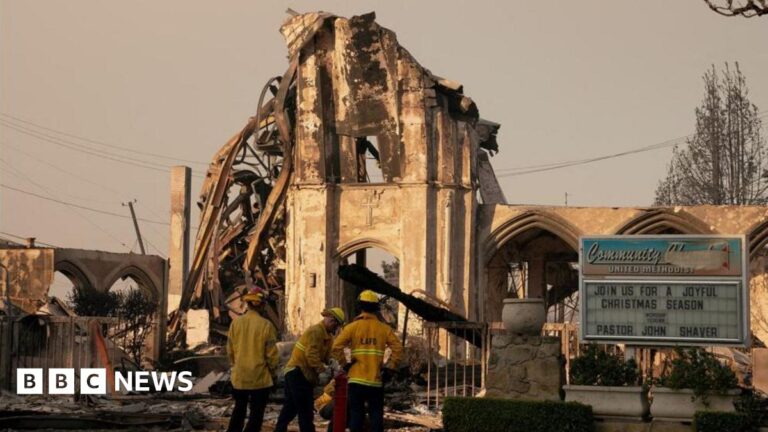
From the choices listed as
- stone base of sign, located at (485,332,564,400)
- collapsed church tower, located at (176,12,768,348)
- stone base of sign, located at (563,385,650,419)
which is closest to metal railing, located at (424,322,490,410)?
collapsed church tower, located at (176,12,768,348)

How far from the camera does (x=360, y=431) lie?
44.1 feet

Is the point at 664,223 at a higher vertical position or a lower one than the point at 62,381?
higher

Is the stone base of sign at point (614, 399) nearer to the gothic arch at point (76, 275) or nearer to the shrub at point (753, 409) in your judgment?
the shrub at point (753, 409)

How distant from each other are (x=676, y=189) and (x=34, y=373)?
37516 mm

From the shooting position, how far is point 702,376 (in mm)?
15000

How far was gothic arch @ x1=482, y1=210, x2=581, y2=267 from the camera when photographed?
35062 millimetres

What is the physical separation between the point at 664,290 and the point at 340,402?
4.51 metres

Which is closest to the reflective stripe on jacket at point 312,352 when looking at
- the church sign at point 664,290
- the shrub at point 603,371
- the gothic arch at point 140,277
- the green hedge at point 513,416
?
the green hedge at point 513,416

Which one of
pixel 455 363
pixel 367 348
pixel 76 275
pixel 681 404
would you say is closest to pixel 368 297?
pixel 367 348

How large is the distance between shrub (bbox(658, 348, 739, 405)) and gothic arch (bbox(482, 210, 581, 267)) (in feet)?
64.9

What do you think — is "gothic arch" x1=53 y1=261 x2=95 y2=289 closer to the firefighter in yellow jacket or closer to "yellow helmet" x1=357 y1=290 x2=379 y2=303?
"yellow helmet" x1=357 y1=290 x2=379 y2=303

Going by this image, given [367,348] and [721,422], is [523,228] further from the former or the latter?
[367,348]

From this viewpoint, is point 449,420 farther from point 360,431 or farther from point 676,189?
point 676,189

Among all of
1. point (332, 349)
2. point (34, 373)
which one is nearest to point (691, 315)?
point (332, 349)
